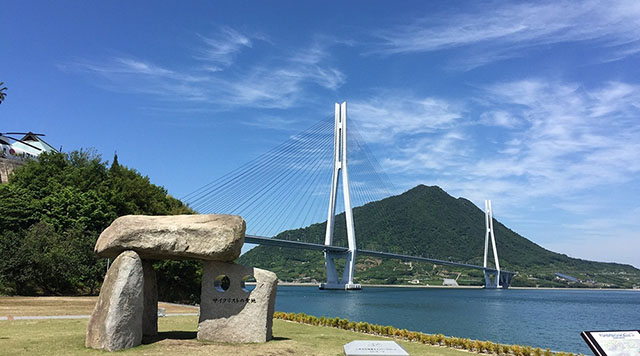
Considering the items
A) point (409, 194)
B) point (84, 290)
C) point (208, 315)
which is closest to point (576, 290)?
point (409, 194)

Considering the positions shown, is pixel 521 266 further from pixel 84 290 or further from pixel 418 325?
pixel 84 290

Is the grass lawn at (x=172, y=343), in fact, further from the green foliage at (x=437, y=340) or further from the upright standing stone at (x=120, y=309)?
the green foliage at (x=437, y=340)

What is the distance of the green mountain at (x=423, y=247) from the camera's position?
93.2 metres

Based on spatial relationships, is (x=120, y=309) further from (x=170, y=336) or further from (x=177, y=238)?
(x=170, y=336)

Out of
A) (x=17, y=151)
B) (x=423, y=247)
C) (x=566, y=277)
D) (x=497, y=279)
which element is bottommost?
(x=497, y=279)

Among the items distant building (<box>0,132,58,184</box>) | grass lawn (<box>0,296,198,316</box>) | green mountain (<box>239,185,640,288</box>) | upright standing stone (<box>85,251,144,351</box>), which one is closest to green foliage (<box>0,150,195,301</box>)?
grass lawn (<box>0,296,198,316</box>)

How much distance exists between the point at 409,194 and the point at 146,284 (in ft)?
344

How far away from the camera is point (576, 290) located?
4321 inches

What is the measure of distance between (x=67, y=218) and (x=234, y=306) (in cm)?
2102

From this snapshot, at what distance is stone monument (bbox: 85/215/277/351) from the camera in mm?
9789

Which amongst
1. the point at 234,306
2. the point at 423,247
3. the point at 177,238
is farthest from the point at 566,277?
the point at 177,238

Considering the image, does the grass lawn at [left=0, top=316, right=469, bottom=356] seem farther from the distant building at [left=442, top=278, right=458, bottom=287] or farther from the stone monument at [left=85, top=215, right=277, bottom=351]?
the distant building at [left=442, top=278, right=458, bottom=287]

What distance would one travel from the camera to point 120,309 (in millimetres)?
9742

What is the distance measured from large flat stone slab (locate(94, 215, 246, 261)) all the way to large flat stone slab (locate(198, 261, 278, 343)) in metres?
0.65
